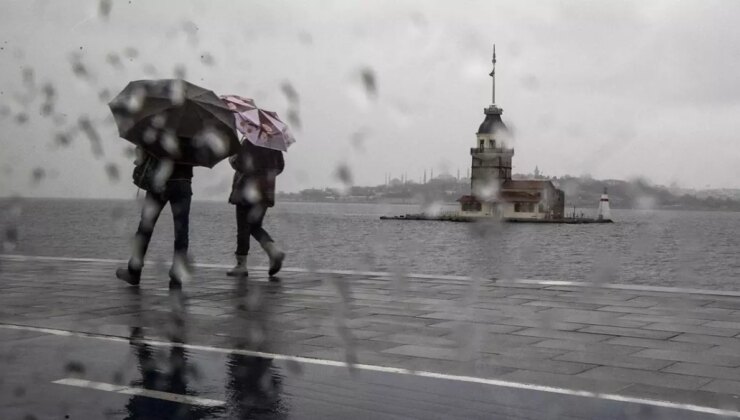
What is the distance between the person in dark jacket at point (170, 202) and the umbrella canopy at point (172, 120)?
163 mm

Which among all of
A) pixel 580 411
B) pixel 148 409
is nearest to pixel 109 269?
pixel 148 409

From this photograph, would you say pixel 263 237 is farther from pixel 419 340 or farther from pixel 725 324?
pixel 725 324

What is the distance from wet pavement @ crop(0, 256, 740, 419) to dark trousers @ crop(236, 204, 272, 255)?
1702 mm

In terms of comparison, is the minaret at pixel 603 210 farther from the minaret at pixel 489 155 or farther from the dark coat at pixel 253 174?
the dark coat at pixel 253 174

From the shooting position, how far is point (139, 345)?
6828mm

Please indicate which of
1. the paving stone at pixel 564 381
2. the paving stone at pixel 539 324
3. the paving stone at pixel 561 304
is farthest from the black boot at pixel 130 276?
the paving stone at pixel 564 381

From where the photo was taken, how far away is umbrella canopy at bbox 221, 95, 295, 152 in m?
11.8

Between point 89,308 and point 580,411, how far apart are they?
5859 millimetres

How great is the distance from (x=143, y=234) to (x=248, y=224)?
1816 mm

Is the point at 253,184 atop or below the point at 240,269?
atop

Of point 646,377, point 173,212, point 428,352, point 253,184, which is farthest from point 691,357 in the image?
point 253,184

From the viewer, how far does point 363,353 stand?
6.54 metres

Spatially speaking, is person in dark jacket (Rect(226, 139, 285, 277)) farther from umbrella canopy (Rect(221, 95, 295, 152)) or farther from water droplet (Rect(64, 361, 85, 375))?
water droplet (Rect(64, 361, 85, 375))

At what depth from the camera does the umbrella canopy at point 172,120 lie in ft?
34.5
